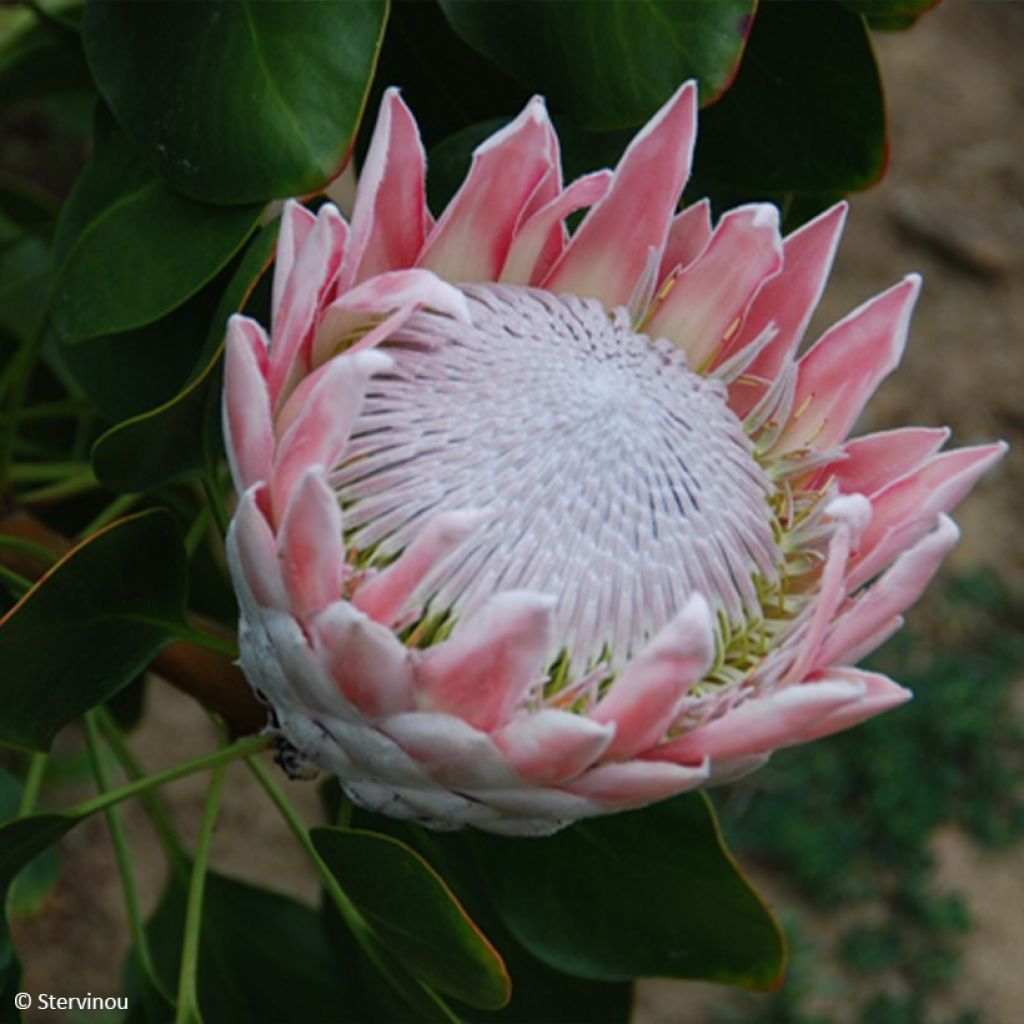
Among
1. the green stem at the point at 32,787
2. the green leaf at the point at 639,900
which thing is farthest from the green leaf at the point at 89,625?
the green leaf at the point at 639,900

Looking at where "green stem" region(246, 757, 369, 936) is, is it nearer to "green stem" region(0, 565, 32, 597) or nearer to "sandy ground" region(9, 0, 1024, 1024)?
"green stem" region(0, 565, 32, 597)

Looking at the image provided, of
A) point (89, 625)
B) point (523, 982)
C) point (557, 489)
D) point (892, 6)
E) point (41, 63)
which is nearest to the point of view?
A: point (557, 489)

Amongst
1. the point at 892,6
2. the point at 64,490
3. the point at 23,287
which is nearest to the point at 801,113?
the point at 892,6

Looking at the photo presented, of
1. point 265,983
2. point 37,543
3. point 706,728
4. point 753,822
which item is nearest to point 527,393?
point 706,728

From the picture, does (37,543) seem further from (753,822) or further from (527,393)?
(753,822)

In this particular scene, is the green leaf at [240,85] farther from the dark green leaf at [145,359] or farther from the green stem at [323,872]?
the green stem at [323,872]

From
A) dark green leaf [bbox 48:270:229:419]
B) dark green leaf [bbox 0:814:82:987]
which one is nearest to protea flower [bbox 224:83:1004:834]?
dark green leaf [bbox 0:814:82:987]

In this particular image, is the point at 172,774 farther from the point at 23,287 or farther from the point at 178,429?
the point at 23,287
